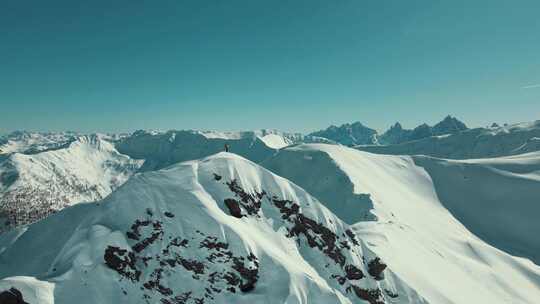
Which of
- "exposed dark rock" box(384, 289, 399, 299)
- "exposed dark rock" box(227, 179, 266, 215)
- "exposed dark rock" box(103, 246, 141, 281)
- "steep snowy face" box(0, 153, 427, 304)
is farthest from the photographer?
"exposed dark rock" box(384, 289, 399, 299)

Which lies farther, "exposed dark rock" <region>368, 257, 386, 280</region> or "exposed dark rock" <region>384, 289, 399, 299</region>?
"exposed dark rock" <region>368, 257, 386, 280</region>

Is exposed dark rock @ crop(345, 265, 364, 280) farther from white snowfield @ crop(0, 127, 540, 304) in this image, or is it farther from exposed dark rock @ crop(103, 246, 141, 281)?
exposed dark rock @ crop(103, 246, 141, 281)

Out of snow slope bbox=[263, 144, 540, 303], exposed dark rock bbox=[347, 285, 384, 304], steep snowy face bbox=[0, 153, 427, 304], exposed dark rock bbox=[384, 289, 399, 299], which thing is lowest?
snow slope bbox=[263, 144, 540, 303]

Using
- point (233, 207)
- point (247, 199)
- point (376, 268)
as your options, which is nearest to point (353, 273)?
point (376, 268)

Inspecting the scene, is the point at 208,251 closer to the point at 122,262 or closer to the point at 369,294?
the point at 122,262

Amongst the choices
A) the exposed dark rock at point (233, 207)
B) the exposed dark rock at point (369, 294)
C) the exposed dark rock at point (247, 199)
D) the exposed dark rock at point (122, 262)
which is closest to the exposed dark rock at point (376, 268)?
the exposed dark rock at point (369, 294)

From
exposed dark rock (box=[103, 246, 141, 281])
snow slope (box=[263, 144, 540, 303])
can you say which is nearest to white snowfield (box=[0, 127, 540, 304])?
exposed dark rock (box=[103, 246, 141, 281])
